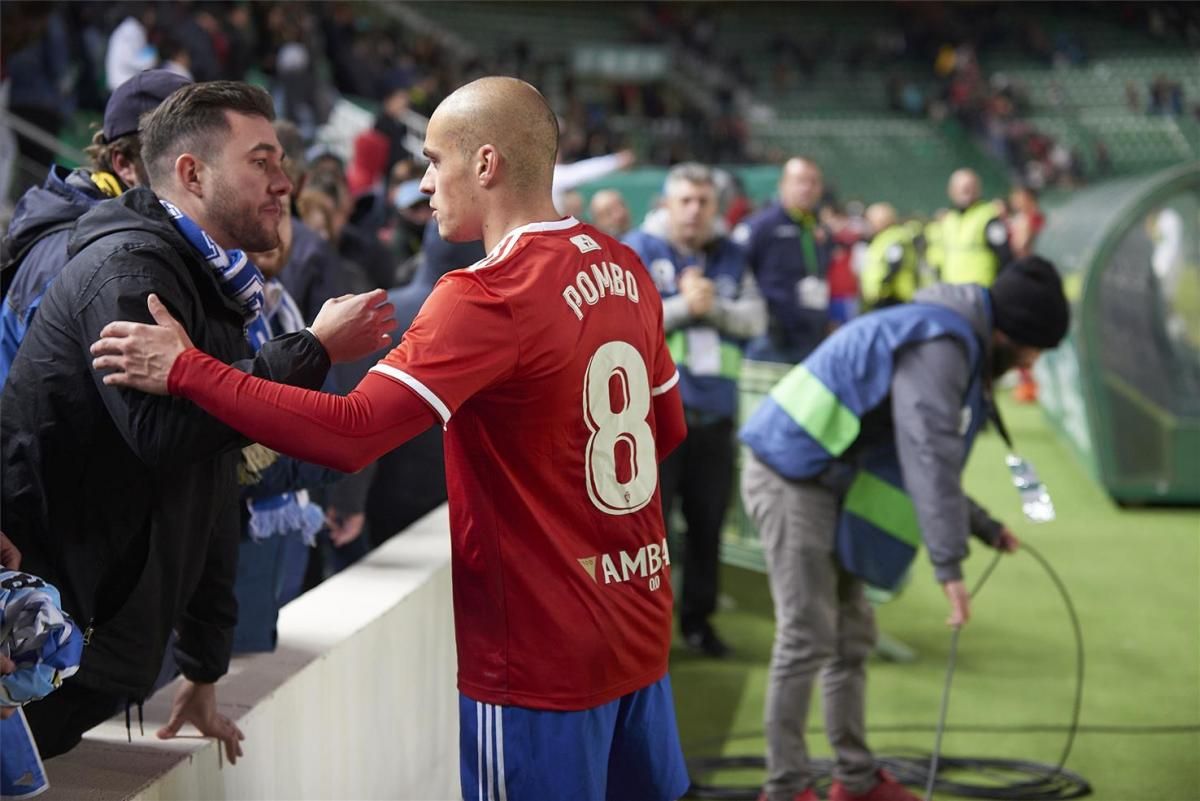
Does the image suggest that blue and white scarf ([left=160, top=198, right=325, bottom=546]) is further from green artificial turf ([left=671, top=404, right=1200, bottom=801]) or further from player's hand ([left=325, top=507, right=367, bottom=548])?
green artificial turf ([left=671, top=404, right=1200, bottom=801])

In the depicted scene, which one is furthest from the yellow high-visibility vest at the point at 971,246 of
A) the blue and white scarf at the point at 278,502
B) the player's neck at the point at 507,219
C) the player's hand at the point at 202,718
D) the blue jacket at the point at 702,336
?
the player's hand at the point at 202,718

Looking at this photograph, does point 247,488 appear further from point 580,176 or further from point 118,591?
point 580,176

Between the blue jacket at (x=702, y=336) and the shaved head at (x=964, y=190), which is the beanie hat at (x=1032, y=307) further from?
the shaved head at (x=964, y=190)

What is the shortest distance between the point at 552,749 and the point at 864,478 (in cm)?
177

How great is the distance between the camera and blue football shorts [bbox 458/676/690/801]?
7.38ft

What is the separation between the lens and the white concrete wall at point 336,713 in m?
2.33

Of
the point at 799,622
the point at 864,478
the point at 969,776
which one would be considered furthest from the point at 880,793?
the point at 864,478

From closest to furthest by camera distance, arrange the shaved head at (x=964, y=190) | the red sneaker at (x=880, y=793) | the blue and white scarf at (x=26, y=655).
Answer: the blue and white scarf at (x=26, y=655) < the red sneaker at (x=880, y=793) < the shaved head at (x=964, y=190)

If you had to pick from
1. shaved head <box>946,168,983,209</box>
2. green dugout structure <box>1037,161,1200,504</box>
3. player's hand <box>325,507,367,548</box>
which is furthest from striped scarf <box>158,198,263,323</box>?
shaved head <box>946,168,983,209</box>

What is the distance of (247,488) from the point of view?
3023 mm

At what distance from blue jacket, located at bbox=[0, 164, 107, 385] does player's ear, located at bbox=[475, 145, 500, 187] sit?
28.7 inches

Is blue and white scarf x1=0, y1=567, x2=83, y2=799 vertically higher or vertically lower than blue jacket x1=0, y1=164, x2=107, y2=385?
lower

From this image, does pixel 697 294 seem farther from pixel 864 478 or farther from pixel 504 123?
pixel 504 123

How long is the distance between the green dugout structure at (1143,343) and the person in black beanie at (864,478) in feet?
16.0
